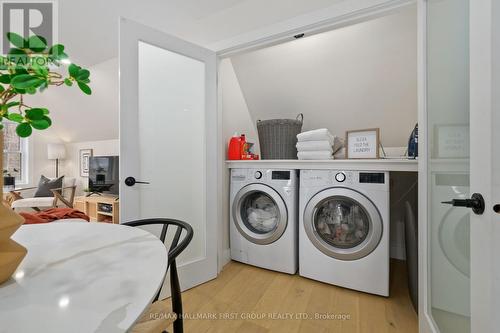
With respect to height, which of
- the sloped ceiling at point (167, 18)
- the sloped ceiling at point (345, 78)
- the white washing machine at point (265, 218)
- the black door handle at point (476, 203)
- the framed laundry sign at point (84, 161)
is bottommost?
the white washing machine at point (265, 218)

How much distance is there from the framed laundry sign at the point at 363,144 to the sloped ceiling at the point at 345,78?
21.7 inches

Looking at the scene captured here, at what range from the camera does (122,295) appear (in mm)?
451

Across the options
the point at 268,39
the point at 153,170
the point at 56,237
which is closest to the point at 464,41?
the point at 268,39

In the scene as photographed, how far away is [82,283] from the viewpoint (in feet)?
1.62

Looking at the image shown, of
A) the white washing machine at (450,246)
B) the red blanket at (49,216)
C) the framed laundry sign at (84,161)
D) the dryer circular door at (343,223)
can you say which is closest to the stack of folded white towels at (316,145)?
the dryer circular door at (343,223)

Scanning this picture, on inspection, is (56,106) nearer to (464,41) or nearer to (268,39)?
(268,39)

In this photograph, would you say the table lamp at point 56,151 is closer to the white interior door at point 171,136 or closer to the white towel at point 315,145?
the white interior door at point 171,136

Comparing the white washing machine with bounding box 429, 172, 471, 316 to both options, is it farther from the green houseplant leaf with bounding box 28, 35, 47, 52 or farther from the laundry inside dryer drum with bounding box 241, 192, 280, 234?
the green houseplant leaf with bounding box 28, 35, 47, 52

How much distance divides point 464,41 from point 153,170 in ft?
6.03

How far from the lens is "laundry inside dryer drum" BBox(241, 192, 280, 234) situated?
86.9 inches

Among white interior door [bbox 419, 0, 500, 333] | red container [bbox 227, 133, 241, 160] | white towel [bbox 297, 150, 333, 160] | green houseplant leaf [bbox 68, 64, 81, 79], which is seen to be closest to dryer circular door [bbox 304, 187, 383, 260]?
white towel [bbox 297, 150, 333, 160]

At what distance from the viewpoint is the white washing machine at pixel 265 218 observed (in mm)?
2043

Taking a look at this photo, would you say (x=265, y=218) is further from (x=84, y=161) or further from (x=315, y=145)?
(x=84, y=161)

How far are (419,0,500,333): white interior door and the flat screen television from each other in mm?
4211
